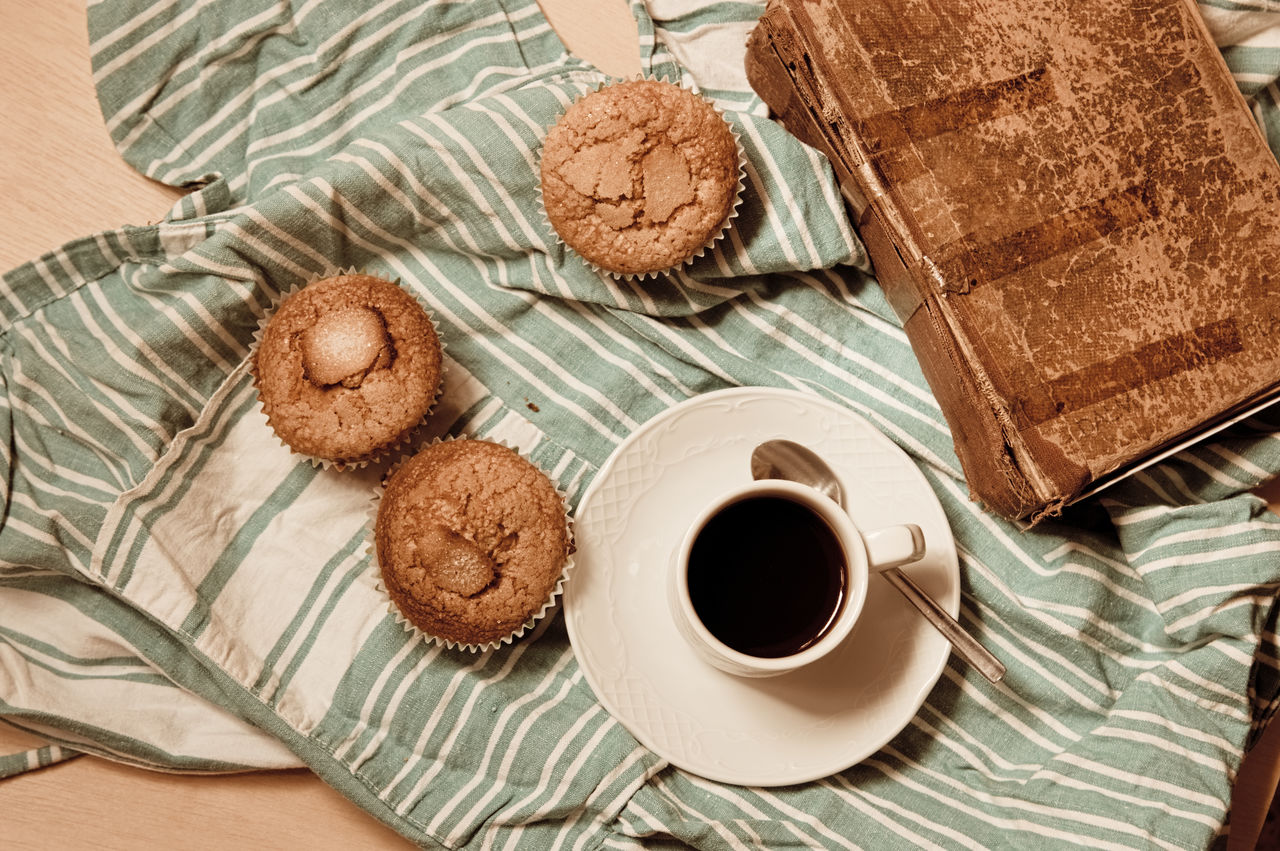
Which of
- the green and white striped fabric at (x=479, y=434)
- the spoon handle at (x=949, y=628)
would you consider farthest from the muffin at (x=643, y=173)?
the spoon handle at (x=949, y=628)

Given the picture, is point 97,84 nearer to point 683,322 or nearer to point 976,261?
point 683,322

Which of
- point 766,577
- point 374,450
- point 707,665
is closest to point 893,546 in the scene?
point 766,577

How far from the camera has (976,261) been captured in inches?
36.4

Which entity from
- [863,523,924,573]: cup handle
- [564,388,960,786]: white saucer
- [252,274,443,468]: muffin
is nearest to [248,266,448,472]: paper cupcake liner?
[252,274,443,468]: muffin

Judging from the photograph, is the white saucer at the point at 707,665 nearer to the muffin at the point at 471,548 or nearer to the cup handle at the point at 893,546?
the muffin at the point at 471,548

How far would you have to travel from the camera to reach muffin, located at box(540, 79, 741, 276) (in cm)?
98

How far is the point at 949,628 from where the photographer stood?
940 mm

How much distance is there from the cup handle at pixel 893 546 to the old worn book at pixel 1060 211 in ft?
0.55

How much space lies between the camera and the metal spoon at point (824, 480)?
0.94 metres

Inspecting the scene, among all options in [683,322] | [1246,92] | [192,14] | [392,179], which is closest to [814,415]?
[683,322]

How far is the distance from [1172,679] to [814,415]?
539 millimetres

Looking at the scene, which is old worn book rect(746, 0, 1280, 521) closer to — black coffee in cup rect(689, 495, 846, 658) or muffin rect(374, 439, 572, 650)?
black coffee in cup rect(689, 495, 846, 658)

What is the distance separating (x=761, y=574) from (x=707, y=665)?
0.15m

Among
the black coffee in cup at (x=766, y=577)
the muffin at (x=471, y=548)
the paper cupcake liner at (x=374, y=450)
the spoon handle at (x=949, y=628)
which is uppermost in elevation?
the paper cupcake liner at (x=374, y=450)
